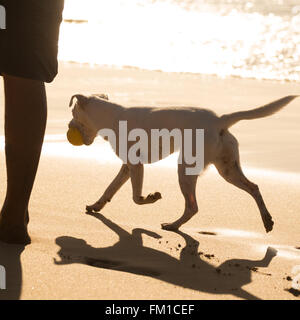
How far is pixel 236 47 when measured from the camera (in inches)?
577

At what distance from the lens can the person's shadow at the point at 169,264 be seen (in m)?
3.86

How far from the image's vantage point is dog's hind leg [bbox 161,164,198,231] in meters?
4.93

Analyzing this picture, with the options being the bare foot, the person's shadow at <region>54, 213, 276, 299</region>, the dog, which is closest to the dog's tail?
the dog

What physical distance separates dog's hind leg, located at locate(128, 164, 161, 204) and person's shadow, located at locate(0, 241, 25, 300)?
1146 millimetres

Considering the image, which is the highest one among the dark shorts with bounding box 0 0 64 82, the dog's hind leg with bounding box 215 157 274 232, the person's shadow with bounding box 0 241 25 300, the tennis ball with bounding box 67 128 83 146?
the dark shorts with bounding box 0 0 64 82

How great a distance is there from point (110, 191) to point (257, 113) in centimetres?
113

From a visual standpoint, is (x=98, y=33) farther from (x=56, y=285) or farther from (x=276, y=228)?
(x=56, y=285)

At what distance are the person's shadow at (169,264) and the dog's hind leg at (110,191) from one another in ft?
2.10

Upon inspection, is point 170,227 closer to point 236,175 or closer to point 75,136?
point 236,175

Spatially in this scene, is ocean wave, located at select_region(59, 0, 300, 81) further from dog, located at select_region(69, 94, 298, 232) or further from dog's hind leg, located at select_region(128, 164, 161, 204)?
dog's hind leg, located at select_region(128, 164, 161, 204)

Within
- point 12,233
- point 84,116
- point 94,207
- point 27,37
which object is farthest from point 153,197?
point 27,37

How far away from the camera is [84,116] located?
18.1 feet
